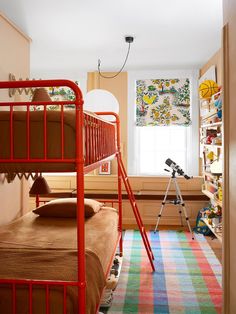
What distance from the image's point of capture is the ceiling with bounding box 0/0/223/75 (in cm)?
309

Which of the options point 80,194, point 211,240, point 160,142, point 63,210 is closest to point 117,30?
point 63,210

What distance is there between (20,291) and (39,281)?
0.41 ft

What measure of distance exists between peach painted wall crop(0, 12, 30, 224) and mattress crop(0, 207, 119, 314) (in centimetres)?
28

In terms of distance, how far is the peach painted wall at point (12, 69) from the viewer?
337cm

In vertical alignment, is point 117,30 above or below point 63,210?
above

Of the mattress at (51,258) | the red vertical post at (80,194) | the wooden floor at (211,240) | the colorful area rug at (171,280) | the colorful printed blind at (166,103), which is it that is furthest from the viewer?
the colorful printed blind at (166,103)

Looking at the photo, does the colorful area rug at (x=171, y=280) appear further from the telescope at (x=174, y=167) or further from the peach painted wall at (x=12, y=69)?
the peach painted wall at (x=12, y=69)

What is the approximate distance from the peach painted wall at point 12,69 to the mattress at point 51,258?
0.92 ft

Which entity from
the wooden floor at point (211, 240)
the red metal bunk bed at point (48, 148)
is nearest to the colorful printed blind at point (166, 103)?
the wooden floor at point (211, 240)

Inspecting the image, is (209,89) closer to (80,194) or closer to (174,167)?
(174,167)

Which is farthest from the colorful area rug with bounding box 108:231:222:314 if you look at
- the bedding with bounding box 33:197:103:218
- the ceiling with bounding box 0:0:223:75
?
the ceiling with bounding box 0:0:223:75

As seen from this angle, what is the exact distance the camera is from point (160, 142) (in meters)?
5.70

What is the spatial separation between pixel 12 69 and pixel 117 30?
1.16m

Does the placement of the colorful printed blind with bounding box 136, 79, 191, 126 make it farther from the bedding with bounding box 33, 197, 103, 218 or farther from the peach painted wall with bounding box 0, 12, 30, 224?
the bedding with bounding box 33, 197, 103, 218
